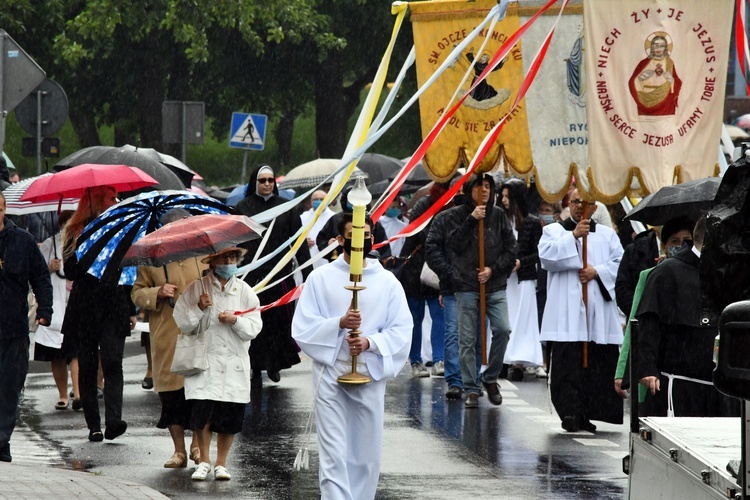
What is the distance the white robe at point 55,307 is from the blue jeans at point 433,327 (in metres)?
3.91

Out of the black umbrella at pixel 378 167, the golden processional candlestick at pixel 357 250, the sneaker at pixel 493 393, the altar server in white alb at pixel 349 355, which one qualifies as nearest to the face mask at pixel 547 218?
the sneaker at pixel 493 393

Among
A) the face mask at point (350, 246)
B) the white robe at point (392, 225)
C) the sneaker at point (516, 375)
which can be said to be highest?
the white robe at point (392, 225)

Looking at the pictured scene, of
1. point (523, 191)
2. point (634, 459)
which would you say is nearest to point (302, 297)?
point (634, 459)

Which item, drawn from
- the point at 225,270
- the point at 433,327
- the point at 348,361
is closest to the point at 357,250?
the point at 348,361

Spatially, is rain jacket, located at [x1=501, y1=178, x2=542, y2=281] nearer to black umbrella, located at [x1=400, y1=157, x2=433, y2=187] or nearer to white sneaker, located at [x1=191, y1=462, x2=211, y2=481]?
white sneaker, located at [x1=191, y1=462, x2=211, y2=481]

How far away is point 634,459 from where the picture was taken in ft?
18.5

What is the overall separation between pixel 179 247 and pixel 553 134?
12.3ft

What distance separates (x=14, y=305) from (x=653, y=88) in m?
4.91

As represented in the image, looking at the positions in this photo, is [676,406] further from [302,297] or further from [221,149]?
[221,149]

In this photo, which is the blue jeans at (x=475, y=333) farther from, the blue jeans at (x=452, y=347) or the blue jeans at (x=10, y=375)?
the blue jeans at (x=10, y=375)

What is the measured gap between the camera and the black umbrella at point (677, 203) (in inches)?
371

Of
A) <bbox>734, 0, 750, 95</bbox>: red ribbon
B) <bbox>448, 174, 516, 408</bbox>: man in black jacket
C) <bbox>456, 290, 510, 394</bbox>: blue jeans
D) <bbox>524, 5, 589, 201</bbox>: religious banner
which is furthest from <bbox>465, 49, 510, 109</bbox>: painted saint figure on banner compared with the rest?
<bbox>734, 0, 750, 95</bbox>: red ribbon

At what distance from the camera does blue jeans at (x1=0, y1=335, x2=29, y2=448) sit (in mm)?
10484

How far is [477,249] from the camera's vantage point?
13.8 metres
